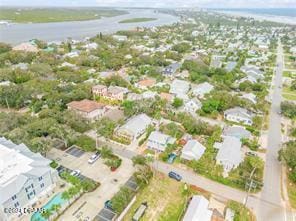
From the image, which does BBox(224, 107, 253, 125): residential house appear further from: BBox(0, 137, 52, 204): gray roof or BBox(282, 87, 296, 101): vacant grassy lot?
BBox(0, 137, 52, 204): gray roof

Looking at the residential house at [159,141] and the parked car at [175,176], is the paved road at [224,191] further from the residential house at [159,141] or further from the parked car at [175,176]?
the residential house at [159,141]

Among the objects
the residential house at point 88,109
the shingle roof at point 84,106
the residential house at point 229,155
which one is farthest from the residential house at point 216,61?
the residential house at point 229,155

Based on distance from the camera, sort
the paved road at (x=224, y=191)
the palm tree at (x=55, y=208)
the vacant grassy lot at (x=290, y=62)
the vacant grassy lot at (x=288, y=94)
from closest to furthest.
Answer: the palm tree at (x=55, y=208) < the paved road at (x=224, y=191) < the vacant grassy lot at (x=288, y=94) < the vacant grassy lot at (x=290, y=62)

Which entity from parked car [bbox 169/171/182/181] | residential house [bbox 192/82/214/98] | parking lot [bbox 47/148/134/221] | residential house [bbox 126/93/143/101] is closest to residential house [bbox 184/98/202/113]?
residential house [bbox 192/82/214/98]

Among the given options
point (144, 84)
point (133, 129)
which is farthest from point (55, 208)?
point (144, 84)

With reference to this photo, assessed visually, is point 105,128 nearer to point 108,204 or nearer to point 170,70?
point 108,204
